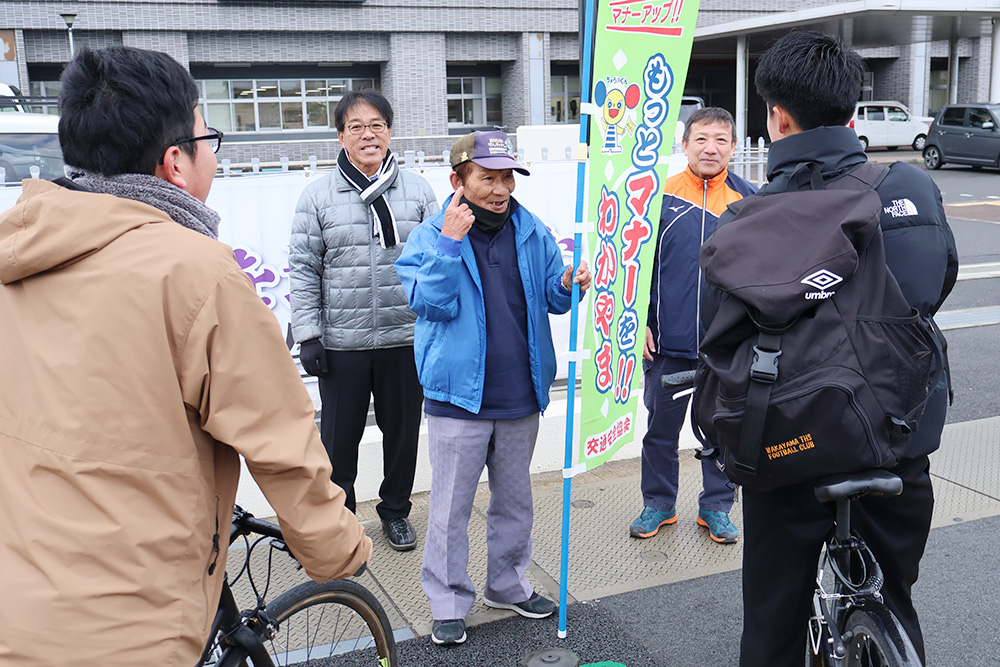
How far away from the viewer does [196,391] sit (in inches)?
65.2

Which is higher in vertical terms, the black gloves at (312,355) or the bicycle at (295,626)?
the black gloves at (312,355)

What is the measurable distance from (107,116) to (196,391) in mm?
547

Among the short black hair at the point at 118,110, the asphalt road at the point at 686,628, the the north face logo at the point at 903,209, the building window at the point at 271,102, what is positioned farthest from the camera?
the building window at the point at 271,102

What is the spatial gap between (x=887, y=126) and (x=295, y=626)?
30905 millimetres

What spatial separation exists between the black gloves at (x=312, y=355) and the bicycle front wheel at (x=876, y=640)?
8.40 feet

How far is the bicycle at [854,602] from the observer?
6.95 ft

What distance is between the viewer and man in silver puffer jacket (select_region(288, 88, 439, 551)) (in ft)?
13.8

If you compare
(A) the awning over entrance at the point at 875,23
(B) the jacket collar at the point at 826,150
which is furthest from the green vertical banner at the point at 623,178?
(A) the awning over entrance at the point at 875,23

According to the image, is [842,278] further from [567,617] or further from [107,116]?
[567,617]

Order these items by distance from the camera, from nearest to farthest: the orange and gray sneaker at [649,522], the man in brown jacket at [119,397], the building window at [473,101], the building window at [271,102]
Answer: the man in brown jacket at [119,397], the orange and gray sneaker at [649,522], the building window at [271,102], the building window at [473,101]

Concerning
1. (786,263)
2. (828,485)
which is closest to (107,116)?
(786,263)

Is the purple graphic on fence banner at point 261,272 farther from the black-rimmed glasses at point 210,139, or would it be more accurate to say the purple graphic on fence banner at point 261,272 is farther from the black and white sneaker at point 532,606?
the black-rimmed glasses at point 210,139

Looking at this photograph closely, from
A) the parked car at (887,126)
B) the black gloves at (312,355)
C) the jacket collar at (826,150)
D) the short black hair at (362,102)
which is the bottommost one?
the black gloves at (312,355)

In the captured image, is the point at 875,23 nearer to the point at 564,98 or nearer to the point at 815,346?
the point at 564,98
